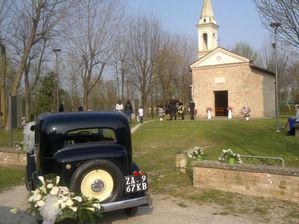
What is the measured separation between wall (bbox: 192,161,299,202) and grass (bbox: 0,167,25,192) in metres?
4.93

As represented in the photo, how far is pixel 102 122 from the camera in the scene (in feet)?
22.9

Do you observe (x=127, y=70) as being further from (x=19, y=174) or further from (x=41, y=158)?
(x=41, y=158)

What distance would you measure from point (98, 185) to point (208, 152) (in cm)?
832

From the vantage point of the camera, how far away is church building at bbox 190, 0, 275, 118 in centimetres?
3641

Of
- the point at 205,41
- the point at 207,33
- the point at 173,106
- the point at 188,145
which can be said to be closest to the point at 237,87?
the point at 173,106

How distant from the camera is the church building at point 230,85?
119 feet

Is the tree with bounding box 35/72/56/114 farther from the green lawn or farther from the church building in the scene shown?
the green lawn

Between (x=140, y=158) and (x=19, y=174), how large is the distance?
13.8ft

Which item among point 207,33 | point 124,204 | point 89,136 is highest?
point 207,33

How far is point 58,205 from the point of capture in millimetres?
4801

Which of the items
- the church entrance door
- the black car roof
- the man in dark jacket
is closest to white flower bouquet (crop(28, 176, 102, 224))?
the black car roof

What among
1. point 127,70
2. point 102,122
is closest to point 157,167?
point 102,122

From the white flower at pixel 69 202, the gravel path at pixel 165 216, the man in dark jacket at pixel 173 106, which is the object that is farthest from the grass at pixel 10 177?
the man in dark jacket at pixel 173 106

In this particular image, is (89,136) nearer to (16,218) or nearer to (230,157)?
(16,218)
